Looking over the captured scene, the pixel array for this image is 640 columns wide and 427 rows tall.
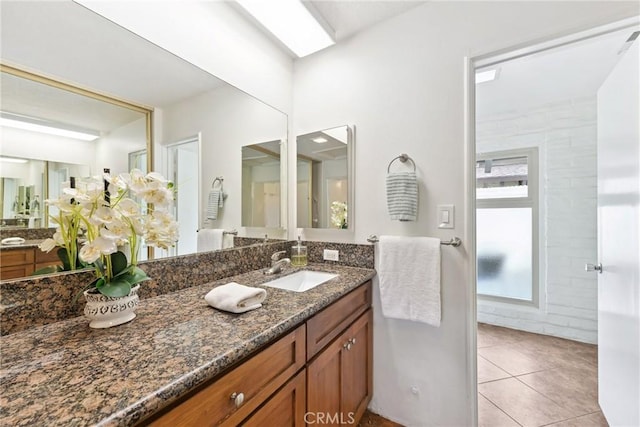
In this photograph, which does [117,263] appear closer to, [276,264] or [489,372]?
[276,264]

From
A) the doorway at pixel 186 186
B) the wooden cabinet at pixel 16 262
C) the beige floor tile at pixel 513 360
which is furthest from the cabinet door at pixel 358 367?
the beige floor tile at pixel 513 360

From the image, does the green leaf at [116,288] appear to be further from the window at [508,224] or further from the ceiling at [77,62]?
the window at [508,224]

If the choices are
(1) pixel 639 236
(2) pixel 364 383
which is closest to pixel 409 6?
(1) pixel 639 236

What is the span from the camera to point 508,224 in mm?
2826

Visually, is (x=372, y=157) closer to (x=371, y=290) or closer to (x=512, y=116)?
(x=371, y=290)

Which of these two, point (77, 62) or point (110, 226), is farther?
point (77, 62)

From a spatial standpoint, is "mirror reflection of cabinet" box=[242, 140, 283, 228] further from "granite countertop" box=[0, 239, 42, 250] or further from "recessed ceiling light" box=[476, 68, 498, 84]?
"recessed ceiling light" box=[476, 68, 498, 84]

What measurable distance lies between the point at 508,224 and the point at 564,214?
0.45 meters

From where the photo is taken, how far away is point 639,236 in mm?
1127

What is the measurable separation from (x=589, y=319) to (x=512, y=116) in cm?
208

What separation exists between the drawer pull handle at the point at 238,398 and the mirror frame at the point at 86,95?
677mm

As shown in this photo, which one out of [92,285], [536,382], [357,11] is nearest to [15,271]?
[92,285]

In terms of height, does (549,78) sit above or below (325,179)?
above

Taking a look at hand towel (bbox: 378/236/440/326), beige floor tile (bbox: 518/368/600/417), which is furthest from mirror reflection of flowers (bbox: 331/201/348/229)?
beige floor tile (bbox: 518/368/600/417)
